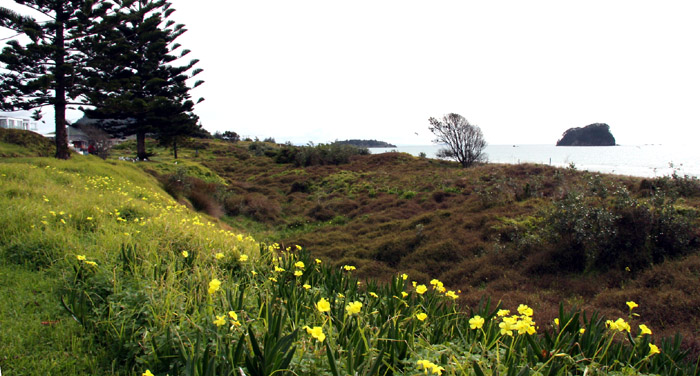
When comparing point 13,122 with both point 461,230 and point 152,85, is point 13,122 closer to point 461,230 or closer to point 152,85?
point 152,85

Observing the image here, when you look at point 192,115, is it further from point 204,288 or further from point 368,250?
point 204,288

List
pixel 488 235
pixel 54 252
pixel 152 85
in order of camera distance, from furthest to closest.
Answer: pixel 152 85 → pixel 488 235 → pixel 54 252

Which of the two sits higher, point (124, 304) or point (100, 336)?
point (124, 304)

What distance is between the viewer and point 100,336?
1957 mm

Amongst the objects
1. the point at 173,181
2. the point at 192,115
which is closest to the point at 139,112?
the point at 192,115

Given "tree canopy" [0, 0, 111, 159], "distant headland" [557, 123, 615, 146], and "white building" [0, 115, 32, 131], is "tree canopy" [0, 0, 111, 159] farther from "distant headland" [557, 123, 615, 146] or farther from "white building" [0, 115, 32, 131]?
"distant headland" [557, 123, 615, 146]

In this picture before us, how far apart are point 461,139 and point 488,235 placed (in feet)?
47.7

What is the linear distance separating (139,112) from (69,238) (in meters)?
19.9

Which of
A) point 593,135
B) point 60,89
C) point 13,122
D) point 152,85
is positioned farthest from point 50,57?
point 593,135

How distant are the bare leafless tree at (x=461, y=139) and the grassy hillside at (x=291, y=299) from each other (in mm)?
11947

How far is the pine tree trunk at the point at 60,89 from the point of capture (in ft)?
39.2

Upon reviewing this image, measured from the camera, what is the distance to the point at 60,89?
1251 cm

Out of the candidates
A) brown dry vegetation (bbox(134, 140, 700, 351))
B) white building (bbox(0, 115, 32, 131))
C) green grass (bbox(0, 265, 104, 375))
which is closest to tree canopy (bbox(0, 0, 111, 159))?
brown dry vegetation (bbox(134, 140, 700, 351))

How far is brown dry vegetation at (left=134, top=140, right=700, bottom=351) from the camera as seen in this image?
4.70 metres
